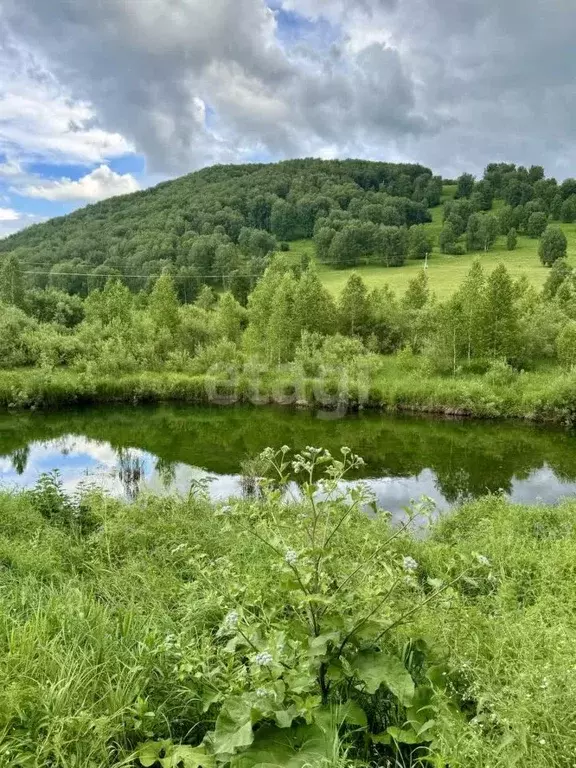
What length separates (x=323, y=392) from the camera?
26.8m

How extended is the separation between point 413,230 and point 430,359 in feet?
108

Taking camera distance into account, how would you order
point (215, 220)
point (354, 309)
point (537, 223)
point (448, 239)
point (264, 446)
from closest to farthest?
point (264, 446) < point (354, 309) < point (448, 239) < point (537, 223) < point (215, 220)

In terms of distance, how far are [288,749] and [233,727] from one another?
264mm

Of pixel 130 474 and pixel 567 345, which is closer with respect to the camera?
pixel 130 474

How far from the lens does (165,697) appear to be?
308cm

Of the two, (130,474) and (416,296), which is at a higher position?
(416,296)

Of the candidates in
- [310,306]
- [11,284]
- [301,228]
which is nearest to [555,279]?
[310,306]

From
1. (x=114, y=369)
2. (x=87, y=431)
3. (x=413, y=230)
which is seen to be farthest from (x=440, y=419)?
(x=413, y=230)

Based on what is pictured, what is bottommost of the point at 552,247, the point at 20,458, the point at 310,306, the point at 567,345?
the point at 20,458

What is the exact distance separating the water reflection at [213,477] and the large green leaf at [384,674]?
10.0 metres

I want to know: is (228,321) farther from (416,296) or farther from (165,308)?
(416,296)

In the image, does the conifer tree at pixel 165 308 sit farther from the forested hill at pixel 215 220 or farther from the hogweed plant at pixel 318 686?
the hogweed plant at pixel 318 686

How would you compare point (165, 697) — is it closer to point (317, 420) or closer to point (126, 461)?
point (126, 461)

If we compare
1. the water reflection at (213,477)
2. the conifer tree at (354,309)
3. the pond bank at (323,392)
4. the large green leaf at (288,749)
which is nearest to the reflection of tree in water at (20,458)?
the water reflection at (213,477)
